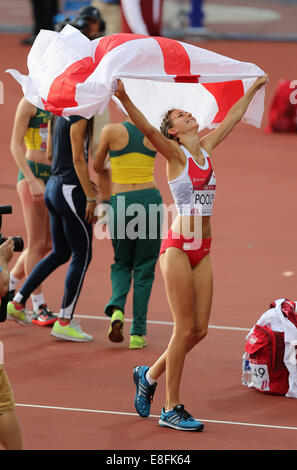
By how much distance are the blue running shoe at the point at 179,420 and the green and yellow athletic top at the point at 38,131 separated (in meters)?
3.03

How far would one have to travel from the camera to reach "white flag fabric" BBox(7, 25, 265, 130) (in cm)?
643

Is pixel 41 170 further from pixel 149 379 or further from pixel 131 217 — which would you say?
pixel 149 379

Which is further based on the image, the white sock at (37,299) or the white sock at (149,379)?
the white sock at (37,299)

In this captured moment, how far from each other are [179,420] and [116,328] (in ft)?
5.07

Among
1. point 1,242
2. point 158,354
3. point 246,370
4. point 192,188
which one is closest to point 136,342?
point 158,354

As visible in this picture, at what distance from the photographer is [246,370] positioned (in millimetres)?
7203

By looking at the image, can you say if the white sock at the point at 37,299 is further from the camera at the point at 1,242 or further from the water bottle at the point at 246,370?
the camera at the point at 1,242

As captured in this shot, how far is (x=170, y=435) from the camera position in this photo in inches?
247

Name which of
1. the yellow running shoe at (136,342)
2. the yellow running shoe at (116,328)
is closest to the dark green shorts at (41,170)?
the yellow running shoe at (116,328)

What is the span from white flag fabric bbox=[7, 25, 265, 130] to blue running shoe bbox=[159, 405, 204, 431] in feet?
6.55

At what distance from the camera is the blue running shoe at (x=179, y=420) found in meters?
6.34

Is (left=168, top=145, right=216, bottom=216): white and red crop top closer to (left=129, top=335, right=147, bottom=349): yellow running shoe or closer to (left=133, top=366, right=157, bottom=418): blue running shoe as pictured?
(left=133, top=366, right=157, bottom=418): blue running shoe

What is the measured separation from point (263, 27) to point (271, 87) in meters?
7.84

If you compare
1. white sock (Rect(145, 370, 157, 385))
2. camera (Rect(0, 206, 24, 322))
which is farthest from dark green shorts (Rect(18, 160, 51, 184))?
camera (Rect(0, 206, 24, 322))
